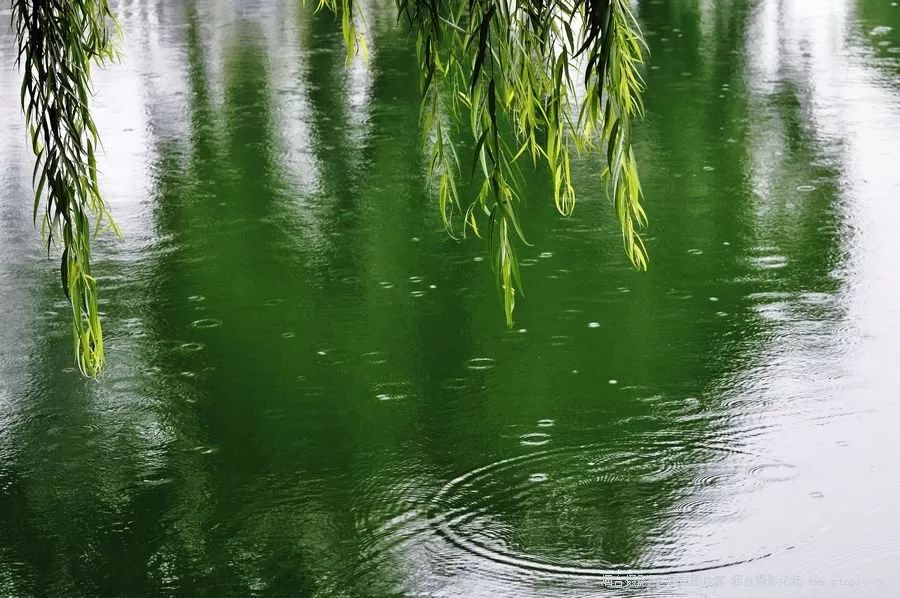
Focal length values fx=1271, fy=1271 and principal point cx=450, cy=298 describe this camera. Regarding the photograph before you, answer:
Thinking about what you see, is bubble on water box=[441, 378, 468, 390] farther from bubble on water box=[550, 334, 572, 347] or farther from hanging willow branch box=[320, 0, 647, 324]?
hanging willow branch box=[320, 0, 647, 324]

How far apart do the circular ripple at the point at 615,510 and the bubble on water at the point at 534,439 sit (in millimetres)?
77

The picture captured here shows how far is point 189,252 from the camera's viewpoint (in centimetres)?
607

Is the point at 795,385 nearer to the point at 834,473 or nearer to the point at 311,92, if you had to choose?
the point at 834,473

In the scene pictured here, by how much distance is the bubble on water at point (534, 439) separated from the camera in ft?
13.5

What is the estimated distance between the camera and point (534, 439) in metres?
4.14

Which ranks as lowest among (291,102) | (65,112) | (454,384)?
(454,384)

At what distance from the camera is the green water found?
3541 millimetres

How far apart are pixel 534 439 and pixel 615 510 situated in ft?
1.62

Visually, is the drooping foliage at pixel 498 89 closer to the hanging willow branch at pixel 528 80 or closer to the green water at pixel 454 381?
the hanging willow branch at pixel 528 80

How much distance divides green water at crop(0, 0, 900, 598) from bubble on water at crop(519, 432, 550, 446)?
13 millimetres

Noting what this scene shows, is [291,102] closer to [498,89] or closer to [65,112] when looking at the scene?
[65,112]

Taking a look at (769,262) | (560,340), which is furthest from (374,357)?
(769,262)

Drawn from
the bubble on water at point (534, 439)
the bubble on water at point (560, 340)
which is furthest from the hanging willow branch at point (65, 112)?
the bubble on water at point (560, 340)

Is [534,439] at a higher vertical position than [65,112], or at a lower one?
lower
